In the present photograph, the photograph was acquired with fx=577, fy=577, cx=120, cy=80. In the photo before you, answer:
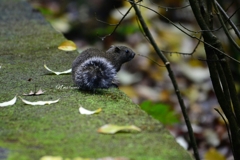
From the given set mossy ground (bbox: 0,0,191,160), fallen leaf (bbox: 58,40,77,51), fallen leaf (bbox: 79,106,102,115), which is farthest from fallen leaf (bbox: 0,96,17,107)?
fallen leaf (bbox: 58,40,77,51)

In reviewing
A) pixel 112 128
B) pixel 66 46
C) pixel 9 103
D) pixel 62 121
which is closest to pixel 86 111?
pixel 62 121

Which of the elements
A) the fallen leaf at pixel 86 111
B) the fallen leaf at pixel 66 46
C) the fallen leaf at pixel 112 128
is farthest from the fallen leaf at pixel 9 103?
the fallen leaf at pixel 66 46

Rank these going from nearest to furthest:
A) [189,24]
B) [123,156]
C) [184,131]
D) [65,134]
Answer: [123,156] → [65,134] → [184,131] → [189,24]

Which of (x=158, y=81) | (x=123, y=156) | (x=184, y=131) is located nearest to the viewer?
(x=123, y=156)

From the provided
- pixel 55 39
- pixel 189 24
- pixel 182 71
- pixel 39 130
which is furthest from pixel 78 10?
pixel 39 130

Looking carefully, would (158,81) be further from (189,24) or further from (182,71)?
(189,24)

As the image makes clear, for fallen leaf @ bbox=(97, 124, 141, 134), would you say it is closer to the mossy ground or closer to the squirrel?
the mossy ground

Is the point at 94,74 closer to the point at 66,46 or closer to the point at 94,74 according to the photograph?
the point at 94,74
